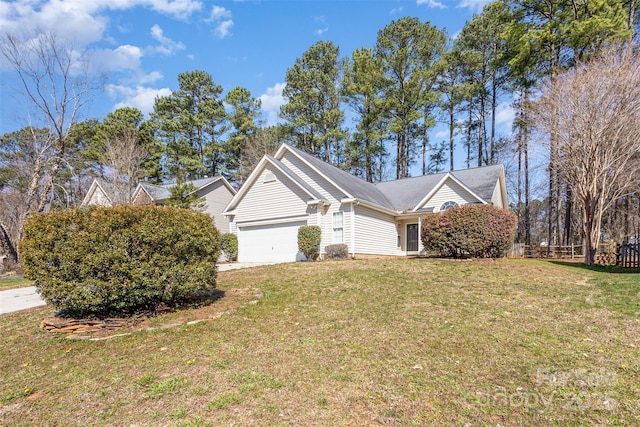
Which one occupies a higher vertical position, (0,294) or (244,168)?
(244,168)

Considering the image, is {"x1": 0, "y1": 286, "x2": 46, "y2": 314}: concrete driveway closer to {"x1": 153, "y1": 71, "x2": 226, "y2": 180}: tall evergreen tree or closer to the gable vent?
the gable vent

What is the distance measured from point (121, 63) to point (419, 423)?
840 inches

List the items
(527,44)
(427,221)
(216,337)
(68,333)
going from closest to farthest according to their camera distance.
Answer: (216,337) → (68,333) → (427,221) → (527,44)

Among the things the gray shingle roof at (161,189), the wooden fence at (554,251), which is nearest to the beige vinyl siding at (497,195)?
the wooden fence at (554,251)

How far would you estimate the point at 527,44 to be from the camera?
→ 74.9 ft

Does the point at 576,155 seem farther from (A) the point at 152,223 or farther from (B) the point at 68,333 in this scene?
(B) the point at 68,333

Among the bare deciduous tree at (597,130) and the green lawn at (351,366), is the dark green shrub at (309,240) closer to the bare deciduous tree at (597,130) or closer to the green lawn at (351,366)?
the green lawn at (351,366)

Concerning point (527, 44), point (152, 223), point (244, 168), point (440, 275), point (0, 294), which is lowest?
point (0, 294)

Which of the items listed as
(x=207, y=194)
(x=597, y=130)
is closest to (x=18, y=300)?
(x=207, y=194)

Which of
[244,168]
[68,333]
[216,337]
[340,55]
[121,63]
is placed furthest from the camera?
[244,168]

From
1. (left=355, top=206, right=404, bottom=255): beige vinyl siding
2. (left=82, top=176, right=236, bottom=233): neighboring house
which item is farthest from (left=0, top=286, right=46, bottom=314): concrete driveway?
(left=82, top=176, right=236, bottom=233): neighboring house

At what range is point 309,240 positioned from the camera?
49.7 ft

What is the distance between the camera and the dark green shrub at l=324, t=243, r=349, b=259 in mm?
14961

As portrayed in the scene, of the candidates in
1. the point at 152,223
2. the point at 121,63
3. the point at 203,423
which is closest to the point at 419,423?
the point at 203,423
